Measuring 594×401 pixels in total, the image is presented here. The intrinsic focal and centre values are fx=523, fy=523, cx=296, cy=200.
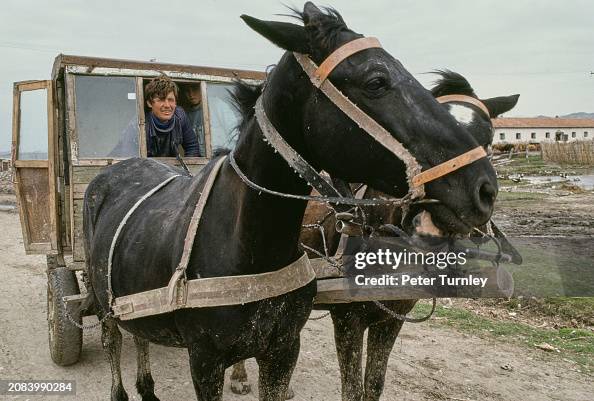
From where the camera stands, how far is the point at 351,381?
3408 mm

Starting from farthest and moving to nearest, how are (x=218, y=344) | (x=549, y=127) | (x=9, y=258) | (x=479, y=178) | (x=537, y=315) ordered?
(x=549, y=127) < (x=9, y=258) < (x=537, y=315) < (x=218, y=344) < (x=479, y=178)

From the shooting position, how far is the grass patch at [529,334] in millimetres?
5273

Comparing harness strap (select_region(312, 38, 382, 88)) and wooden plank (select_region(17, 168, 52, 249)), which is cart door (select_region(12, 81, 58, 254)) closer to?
wooden plank (select_region(17, 168, 52, 249))

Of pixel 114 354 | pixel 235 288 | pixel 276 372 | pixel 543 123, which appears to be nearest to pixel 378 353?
pixel 276 372

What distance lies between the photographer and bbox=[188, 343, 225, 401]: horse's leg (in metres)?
2.40

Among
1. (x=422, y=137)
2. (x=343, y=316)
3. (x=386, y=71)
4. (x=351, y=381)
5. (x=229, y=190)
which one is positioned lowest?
(x=351, y=381)

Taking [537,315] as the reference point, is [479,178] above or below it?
above

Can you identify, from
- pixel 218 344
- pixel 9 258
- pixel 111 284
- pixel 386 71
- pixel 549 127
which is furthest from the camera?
pixel 549 127

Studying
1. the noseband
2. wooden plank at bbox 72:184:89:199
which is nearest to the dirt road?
wooden plank at bbox 72:184:89:199

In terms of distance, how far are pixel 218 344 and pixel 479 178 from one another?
1.34 meters

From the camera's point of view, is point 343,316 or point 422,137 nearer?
point 422,137

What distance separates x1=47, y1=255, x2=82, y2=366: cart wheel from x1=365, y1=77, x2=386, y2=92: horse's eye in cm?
379

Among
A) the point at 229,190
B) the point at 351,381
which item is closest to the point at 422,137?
the point at 229,190

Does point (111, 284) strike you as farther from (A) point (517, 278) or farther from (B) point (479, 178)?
(A) point (517, 278)
